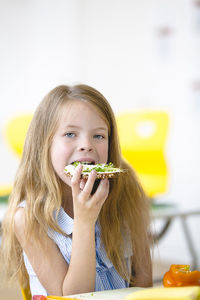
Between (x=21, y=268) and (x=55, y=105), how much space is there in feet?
1.47

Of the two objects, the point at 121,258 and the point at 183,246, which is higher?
the point at 121,258

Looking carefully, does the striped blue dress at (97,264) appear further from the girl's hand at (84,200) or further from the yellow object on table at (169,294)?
the yellow object on table at (169,294)

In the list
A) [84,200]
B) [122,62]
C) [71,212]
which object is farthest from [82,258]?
[122,62]

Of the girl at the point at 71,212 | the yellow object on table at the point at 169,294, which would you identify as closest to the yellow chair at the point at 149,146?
the girl at the point at 71,212

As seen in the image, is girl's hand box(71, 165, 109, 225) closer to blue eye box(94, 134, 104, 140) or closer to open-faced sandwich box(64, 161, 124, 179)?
open-faced sandwich box(64, 161, 124, 179)

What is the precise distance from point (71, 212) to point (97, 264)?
0.15 m

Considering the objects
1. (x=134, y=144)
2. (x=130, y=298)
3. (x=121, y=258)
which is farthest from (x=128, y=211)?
(x=134, y=144)

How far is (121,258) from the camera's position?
119cm

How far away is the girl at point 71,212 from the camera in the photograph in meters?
1.01

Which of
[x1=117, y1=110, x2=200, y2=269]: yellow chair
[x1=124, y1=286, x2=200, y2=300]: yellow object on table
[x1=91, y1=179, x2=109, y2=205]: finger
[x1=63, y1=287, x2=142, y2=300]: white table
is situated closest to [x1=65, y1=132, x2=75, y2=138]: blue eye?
[x1=91, y1=179, x2=109, y2=205]: finger

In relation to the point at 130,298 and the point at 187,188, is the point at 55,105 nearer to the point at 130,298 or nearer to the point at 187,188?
the point at 130,298

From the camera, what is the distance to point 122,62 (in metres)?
4.74

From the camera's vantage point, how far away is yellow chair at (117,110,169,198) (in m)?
3.30

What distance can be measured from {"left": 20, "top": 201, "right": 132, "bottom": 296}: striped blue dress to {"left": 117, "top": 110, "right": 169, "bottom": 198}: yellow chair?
6.79 ft
